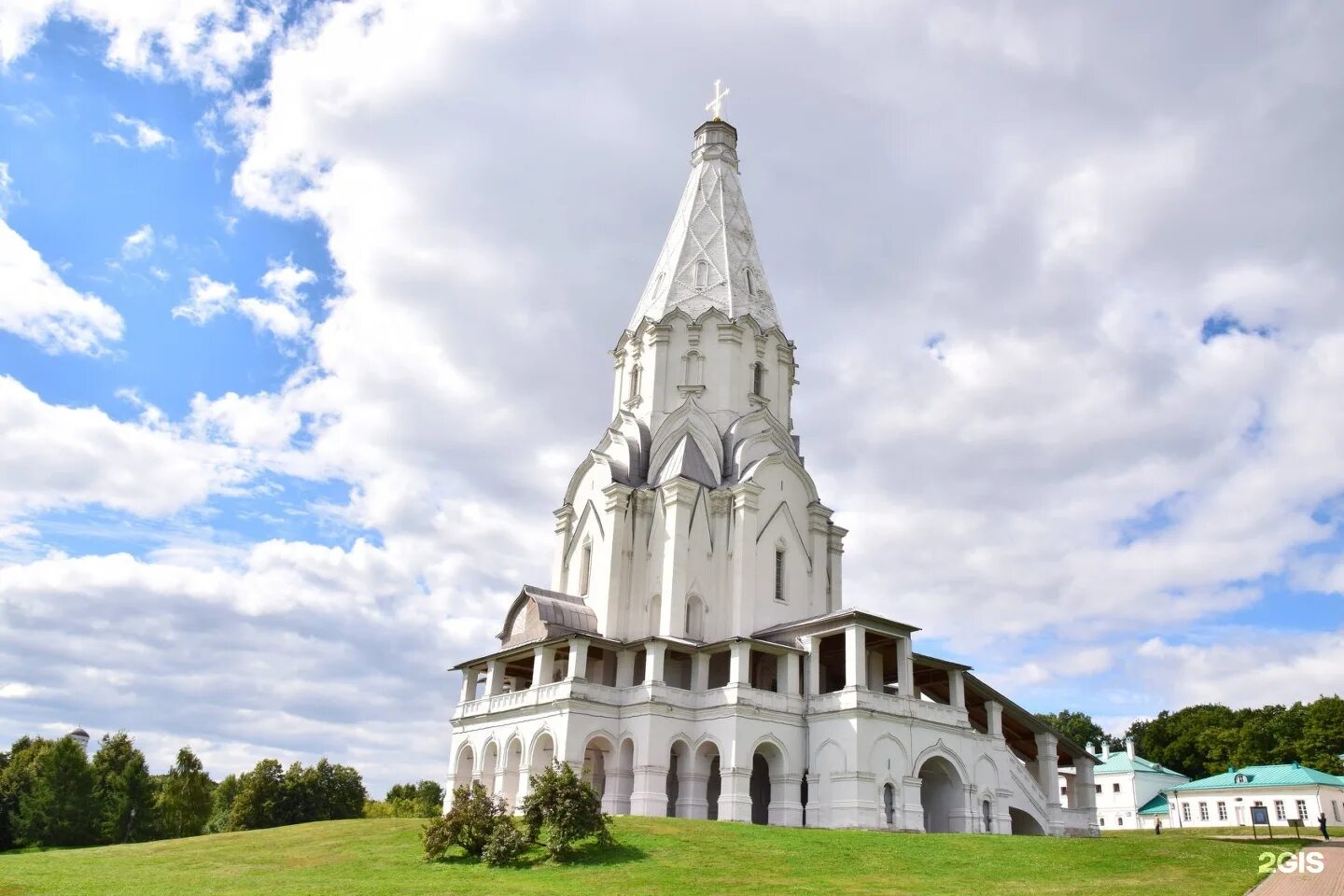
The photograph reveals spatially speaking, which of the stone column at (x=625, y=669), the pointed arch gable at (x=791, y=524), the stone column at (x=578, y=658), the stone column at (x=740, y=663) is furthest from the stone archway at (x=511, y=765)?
the pointed arch gable at (x=791, y=524)

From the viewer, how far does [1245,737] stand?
64.1 meters

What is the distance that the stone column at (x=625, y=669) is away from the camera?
3306 cm

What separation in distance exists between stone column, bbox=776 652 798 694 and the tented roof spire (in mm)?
14189

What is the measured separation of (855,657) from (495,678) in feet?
41.3

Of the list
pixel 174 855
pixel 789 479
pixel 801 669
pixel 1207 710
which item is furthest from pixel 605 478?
pixel 1207 710

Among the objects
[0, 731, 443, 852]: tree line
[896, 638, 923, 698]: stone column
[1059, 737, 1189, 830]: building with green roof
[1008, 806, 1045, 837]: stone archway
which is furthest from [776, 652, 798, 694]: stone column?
[1059, 737, 1189, 830]: building with green roof

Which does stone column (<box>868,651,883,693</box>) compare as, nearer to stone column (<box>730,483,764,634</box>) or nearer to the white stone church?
the white stone church

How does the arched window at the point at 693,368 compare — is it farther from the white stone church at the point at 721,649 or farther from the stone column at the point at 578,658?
the stone column at the point at 578,658

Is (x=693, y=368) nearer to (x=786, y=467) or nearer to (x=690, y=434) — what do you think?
(x=690, y=434)

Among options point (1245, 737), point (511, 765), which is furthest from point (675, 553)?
point (1245, 737)

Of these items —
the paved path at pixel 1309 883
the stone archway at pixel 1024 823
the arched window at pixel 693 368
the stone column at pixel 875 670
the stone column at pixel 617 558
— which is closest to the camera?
the paved path at pixel 1309 883

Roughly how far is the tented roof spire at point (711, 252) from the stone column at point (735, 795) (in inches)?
701

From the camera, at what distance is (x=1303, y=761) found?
2382 inches

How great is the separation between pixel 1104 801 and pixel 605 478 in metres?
41.3
